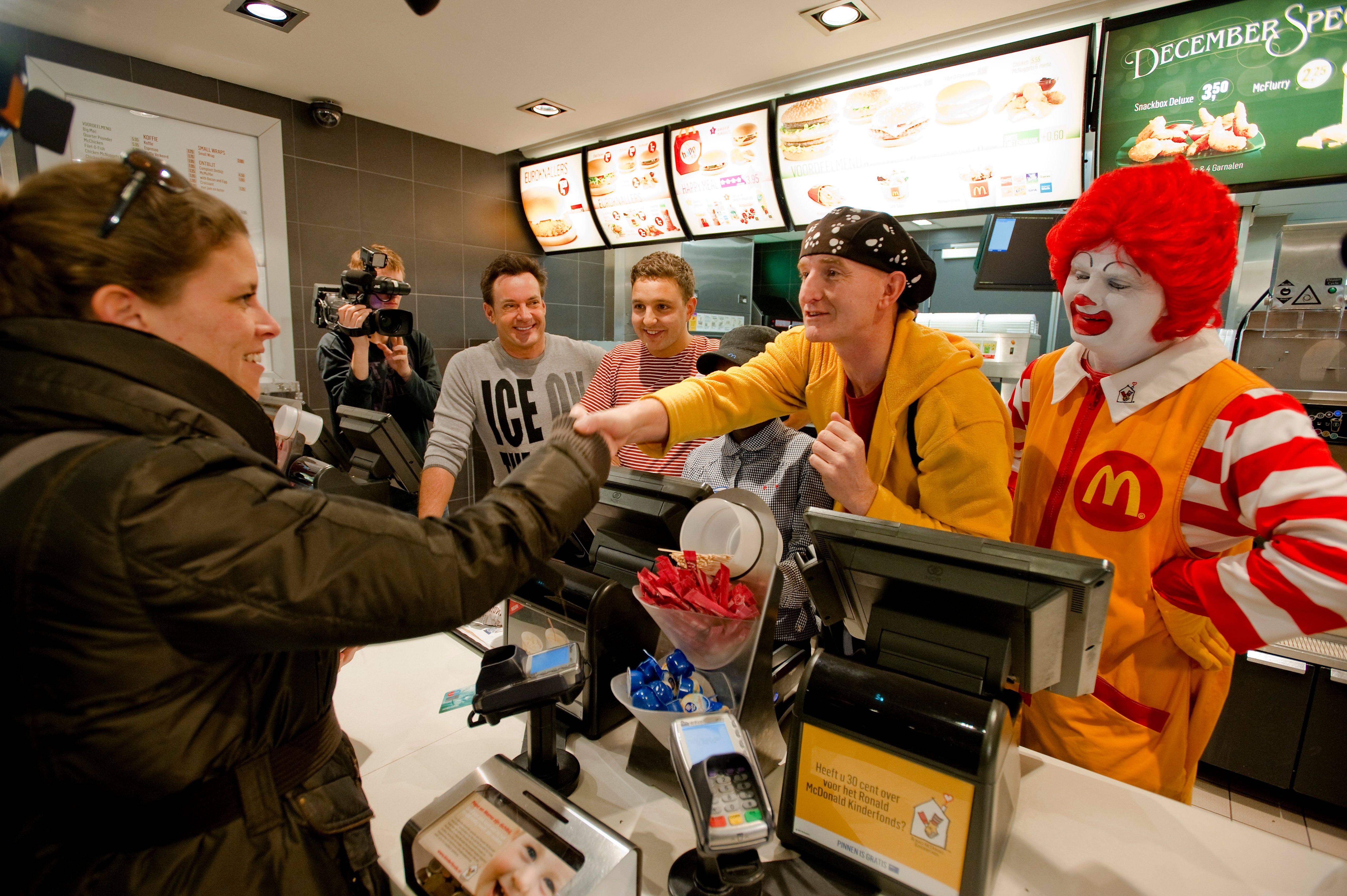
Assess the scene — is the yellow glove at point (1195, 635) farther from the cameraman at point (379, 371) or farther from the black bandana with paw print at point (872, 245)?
the cameraman at point (379, 371)

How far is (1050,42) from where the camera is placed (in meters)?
2.61

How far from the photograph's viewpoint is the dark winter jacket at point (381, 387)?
318cm

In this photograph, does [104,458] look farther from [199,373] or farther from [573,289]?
[573,289]

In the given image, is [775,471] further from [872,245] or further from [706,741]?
[706,741]

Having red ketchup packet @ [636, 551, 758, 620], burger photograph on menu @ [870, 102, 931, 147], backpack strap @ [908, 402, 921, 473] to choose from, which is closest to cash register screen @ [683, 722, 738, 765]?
red ketchup packet @ [636, 551, 758, 620]

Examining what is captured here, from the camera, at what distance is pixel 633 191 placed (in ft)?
14.0

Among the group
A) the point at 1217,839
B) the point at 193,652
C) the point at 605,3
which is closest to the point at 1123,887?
the point at 1217,839

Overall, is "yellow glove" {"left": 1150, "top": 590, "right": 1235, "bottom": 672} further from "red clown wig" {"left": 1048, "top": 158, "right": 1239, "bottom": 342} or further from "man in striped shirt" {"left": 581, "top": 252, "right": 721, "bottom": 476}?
"man in striped shirt" {"left": 581, "top": 252, "right": 721, "bottom": 476}

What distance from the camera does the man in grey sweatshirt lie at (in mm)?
2689

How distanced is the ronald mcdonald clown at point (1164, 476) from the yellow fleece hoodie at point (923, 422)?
0.69ft

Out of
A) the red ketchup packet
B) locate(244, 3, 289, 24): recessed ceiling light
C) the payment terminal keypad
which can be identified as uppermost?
locate(244, 3, 289, 24): recessed ceiling light

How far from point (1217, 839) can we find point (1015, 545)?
0.76 m

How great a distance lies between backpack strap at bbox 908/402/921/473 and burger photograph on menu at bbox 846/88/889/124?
239 cm

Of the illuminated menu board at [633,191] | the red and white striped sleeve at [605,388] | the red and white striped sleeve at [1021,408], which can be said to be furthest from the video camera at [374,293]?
the red and white striped sleeve at [1021,408]
